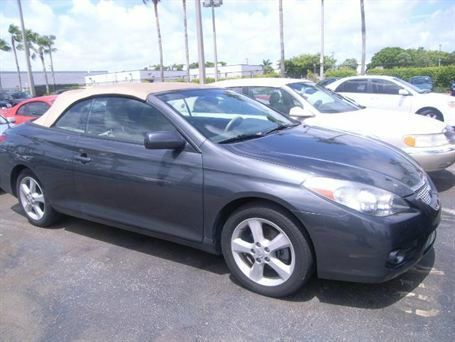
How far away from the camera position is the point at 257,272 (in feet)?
10.4

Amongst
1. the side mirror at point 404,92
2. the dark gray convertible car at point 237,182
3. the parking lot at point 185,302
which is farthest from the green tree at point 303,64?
the parking lot at point 185,302

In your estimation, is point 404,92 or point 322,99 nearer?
point 322,99

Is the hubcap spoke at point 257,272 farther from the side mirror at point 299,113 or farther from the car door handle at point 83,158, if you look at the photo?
the side mirror at point 299,113

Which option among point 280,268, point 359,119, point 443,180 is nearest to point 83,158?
point 280,268

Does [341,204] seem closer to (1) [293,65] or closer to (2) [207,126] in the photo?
(2) [207,126]

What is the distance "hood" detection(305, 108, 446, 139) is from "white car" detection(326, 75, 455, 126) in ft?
12.0

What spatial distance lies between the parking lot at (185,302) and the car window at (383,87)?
6.63 m

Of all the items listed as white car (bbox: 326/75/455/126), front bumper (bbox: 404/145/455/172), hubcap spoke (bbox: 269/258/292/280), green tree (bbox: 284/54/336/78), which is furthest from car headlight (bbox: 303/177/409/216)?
green tree (bbox: 284/54/336/78)

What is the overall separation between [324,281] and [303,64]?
85.8m

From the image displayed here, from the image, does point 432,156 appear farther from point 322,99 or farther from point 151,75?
point 151,75

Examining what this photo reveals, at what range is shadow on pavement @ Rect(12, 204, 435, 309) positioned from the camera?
3.06 metres

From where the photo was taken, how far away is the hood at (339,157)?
2.95 metres

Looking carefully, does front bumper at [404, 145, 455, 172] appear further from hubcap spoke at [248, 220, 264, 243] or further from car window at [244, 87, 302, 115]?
hubcap spoke at [248, 220, 264, 243]

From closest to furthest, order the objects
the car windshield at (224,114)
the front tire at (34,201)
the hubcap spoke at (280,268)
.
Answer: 1. the hubcap spoke at (280,268)
2. the car windshield at (224,114)
3. the front tire at (34,201)
